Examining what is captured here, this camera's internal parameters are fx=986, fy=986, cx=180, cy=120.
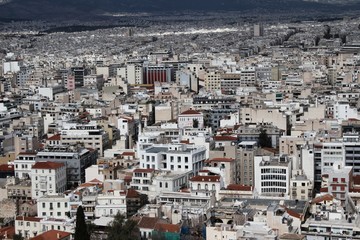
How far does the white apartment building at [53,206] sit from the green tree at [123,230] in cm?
259

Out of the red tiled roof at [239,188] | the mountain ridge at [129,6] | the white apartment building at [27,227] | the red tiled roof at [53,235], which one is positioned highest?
the mountain ridge at [129,6]

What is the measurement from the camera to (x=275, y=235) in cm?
1683

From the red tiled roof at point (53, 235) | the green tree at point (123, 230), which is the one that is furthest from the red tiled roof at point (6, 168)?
the green tree at point (123, 230)

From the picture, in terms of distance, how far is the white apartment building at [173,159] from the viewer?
22.8 meters

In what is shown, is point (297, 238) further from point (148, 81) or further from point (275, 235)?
point (148, 81)

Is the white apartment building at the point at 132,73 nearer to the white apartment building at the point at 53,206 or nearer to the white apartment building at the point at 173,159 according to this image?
the white apartment building at the point at 173,159

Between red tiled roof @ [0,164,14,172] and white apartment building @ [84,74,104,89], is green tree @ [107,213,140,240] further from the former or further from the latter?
white apartment building @ [84,74,104,89]

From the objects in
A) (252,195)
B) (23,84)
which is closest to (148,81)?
(23,84)

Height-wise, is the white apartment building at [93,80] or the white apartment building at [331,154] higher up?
the white apartment building at [331,154]

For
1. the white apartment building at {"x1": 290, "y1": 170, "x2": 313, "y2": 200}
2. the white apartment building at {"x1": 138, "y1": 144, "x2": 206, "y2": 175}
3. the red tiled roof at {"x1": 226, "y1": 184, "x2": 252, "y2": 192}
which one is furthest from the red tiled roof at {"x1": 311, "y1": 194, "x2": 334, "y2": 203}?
the white apartment building at {"x1": 138, "y1": 144, "x2": 206, "y2": 175}

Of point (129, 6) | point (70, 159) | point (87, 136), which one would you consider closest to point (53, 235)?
point (70, 159)

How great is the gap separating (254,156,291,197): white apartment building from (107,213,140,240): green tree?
4380mm

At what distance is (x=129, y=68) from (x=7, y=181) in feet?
83.0

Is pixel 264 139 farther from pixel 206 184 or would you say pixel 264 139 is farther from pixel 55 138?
pixel 55 138
